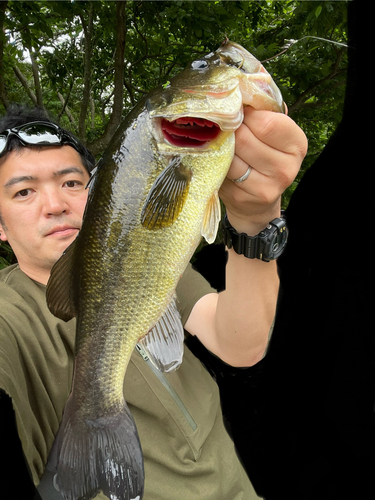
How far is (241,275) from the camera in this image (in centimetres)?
175

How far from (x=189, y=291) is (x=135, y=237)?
129 cm

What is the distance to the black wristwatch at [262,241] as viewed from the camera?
1.51 meters

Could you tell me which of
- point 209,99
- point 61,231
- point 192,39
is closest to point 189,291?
point 61,231

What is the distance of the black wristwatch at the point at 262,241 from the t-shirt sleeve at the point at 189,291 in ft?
3.04

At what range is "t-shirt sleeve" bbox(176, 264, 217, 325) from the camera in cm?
247

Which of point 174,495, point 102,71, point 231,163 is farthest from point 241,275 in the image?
→ point 102,71

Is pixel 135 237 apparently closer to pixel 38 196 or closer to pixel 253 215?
pixel 253 215

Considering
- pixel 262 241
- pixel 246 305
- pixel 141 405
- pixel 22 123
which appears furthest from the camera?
pixel 22 123

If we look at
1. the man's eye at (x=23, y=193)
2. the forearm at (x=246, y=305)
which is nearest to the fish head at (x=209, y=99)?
the forearm at (x=246, y=305)

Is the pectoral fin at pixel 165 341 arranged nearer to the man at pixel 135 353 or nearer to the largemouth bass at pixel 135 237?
the largemouth bass at pixel 135 237

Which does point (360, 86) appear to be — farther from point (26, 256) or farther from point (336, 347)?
point (26, 256)

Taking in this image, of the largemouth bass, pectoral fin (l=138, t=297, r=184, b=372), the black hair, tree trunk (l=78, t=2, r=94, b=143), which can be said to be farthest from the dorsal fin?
tree trunk (l=78, t=2, r=94, b=143)

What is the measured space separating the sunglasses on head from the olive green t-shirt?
73cm

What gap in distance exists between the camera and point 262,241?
59.6 inches
